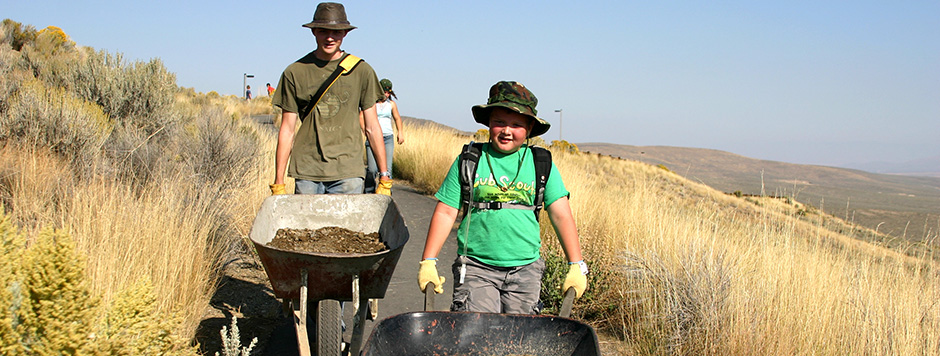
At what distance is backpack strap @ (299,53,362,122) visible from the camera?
14.8 feet

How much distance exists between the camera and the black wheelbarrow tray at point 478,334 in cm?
245

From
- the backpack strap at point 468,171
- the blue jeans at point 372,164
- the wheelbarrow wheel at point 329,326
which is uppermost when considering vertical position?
the backpack strap at point 468,171

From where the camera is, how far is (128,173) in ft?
22.4

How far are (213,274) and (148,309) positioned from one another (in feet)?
9.65

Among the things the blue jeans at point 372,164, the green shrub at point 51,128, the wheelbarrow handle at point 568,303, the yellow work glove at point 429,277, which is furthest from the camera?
the green shrub at point 51,128

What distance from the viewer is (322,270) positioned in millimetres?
→ 3342

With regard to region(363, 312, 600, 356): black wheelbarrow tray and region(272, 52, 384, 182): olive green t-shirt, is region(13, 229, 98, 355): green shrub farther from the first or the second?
region(272, 52, 384, 182): olive green t-shirt

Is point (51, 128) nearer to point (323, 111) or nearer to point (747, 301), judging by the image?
point (323, 111)

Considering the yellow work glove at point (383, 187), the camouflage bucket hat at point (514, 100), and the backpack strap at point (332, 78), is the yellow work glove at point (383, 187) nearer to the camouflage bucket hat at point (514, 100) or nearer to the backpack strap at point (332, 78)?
the backpack strap at point (332, 78)

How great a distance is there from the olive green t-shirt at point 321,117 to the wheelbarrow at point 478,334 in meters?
2.29

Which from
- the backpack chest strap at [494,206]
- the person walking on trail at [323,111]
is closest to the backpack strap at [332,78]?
the person walking on trail at [323,111]

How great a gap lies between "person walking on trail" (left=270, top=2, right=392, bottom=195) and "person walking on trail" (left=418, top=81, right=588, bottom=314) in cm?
128

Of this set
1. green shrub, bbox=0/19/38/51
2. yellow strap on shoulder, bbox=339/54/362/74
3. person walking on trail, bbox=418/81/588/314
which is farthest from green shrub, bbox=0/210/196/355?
green shrub, bbox=0/19/38/51

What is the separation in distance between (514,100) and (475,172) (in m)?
0.40
